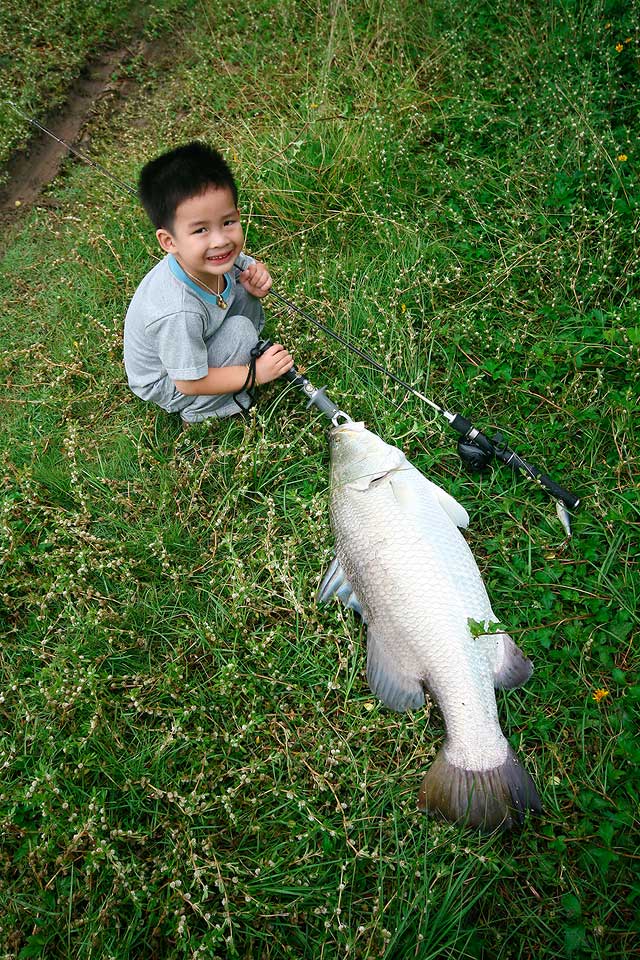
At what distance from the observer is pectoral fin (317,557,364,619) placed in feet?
8.57

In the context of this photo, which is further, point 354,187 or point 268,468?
point 354,187

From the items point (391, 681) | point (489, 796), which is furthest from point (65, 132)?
point (489, 796)

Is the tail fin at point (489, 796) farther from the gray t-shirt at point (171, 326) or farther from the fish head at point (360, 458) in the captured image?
the gray t-shirt at point (171, 326)

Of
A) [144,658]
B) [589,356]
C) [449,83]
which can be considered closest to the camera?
[144,658]

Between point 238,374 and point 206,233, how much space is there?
0.68m

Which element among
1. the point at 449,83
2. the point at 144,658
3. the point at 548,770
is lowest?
the point at 548,770

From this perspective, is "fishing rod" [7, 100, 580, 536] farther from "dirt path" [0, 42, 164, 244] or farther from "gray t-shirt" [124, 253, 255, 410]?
"dirt path" [0, 42, 164, 244]

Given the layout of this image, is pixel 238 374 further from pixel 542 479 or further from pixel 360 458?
pixel 542 479

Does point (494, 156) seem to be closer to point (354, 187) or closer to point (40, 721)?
point (354, 187)

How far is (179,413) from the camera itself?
11.4 feet

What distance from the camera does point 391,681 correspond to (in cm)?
240

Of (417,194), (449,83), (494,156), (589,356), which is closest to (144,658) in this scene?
(589,356)

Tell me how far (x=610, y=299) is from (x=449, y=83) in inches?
85.4

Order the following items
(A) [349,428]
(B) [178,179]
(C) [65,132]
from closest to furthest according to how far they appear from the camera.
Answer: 1. (B) [178,179]
2. (A) [349,428]
3. (C) [65,132]
